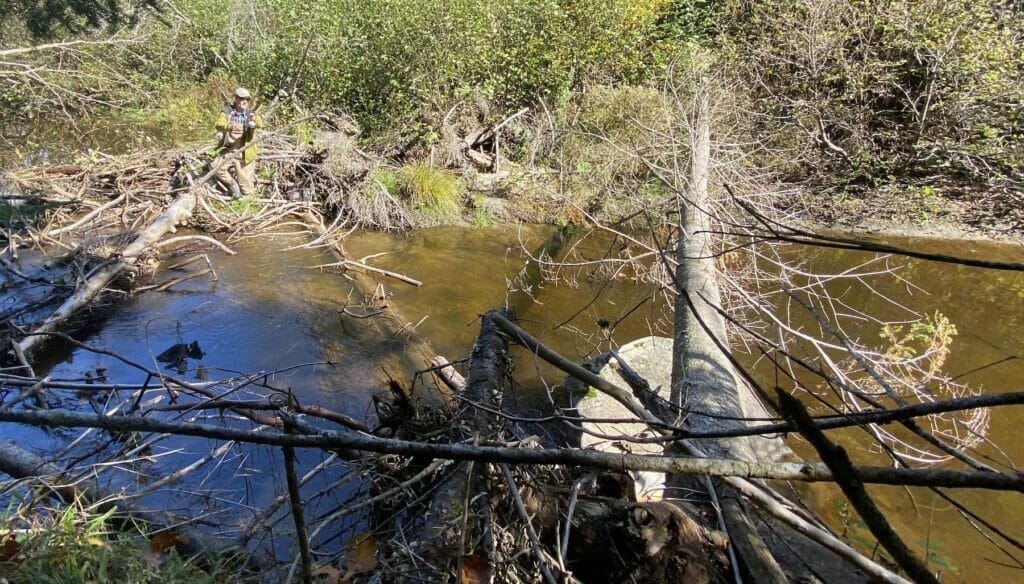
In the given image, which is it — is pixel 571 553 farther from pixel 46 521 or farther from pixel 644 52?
pixel 644 52

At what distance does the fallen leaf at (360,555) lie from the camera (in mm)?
2131

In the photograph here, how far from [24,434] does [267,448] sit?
5.78ft

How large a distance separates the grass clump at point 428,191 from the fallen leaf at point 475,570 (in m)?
7.11

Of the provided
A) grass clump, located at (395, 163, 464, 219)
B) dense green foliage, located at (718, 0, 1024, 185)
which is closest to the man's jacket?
grass clump, located at (395, 163, 464, 219)

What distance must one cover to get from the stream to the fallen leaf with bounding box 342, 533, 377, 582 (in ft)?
2.93

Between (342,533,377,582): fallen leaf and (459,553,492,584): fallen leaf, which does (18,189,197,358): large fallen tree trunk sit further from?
(459,553,492,584): fallen leaf

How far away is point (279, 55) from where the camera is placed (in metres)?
9.91

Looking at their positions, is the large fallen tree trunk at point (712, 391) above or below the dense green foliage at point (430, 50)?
below

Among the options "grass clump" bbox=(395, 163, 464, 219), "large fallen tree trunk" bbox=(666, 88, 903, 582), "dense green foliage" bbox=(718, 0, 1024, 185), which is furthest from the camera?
"grass clump" bbox=(395, 163, 464, 219)

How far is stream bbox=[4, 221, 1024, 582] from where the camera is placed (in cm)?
360

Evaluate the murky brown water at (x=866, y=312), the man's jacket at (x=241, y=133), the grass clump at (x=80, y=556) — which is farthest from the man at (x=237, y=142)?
the grass clump at (x=80, y=556)

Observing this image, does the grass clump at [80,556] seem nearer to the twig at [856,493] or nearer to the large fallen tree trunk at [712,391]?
the large fallen tree trunk at [712,391]

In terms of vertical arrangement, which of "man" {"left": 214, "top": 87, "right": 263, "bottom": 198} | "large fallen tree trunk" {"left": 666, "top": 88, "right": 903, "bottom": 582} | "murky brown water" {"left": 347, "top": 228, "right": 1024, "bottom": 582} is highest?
"man" {"left": 214, "top": 87, "right": 263, "bottom": 198}

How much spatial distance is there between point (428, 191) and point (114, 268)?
424 centimetres
